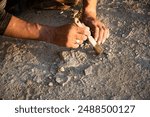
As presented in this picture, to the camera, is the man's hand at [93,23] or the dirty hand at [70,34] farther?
the man's hand at [93,23]

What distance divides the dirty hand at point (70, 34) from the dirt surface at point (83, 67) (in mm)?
155

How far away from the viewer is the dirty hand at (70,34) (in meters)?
1.81

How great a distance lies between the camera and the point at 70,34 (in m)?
1.81

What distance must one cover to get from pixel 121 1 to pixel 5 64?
3.19 feet

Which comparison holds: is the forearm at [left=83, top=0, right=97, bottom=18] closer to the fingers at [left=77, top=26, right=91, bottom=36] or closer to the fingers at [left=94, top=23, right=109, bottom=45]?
the fingers at [left=94, top=23, right=109, bottom=45]

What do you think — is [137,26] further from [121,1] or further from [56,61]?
[56,61]

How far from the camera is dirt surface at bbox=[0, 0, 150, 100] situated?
183 cm

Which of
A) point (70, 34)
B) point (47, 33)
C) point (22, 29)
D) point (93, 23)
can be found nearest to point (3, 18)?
point (22, 29)

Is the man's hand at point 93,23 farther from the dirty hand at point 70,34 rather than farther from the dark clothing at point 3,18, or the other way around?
the dark clothing at point 3,18

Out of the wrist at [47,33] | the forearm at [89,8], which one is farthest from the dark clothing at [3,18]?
the forearm at [89,8]

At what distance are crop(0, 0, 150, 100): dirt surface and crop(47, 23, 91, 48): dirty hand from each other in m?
0.15

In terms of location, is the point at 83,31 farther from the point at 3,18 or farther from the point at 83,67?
the point at 3,18

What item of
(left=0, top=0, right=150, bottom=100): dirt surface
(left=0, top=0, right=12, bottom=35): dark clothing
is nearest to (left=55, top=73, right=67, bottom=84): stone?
(left=0, top=0, right=150, bottom=100): dirt surface

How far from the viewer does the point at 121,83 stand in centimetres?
185
